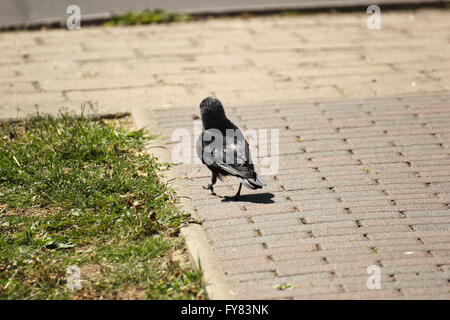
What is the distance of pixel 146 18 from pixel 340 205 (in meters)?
6.25

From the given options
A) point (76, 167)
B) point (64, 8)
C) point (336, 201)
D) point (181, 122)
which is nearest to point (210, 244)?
point (336, 201)

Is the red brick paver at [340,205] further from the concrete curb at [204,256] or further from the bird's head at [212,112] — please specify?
the bird's head at [212,112]

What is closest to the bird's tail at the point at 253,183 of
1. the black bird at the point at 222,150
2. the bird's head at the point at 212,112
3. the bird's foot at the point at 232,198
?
the black bird at the point at 222,150

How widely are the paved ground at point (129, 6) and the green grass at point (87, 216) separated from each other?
14.8 ft

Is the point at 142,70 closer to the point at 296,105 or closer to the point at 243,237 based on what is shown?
the point at 296,105

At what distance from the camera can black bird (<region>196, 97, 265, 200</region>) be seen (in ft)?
17.7

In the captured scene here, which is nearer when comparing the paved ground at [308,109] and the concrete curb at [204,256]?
the concrete curb at [204,256]

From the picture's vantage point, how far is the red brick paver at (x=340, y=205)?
4.53 metres

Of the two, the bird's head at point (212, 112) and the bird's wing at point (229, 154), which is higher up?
the bird's head at point (212, 112)

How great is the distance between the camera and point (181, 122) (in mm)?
7207

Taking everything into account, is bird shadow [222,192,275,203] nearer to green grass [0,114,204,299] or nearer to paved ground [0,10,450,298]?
paved ground [0,10,450,298]

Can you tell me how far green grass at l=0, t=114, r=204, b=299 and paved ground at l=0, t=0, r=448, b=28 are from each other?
178 inches
